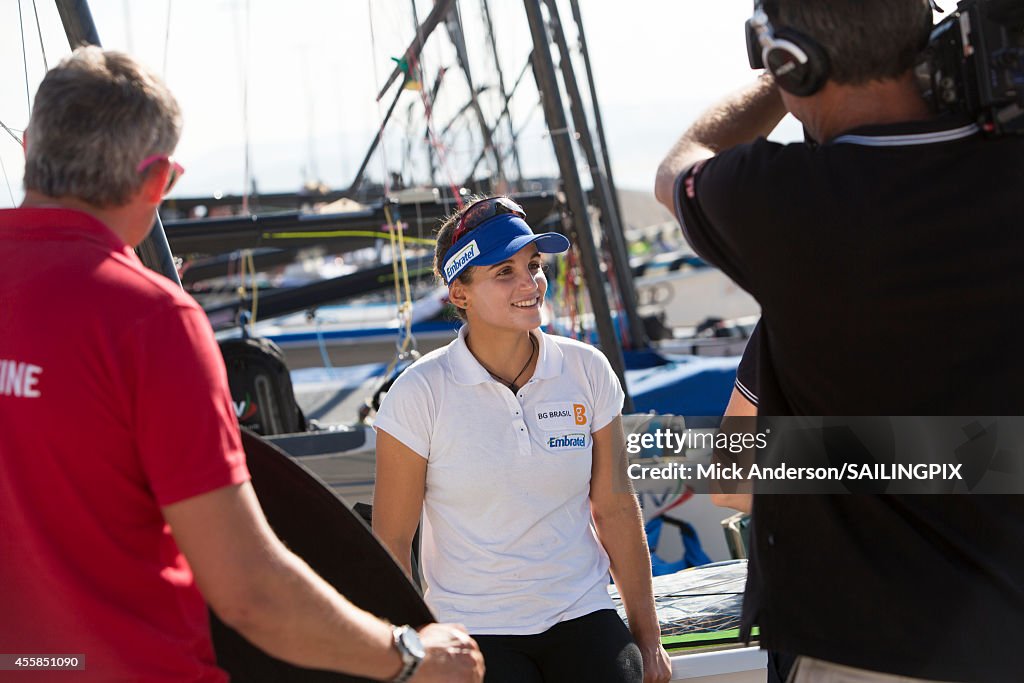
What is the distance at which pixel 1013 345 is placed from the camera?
54.4 inches

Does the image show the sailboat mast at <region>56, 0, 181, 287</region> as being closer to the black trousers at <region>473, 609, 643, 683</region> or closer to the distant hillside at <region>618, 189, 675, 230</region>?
the black trousers at <region>473, 609, 643, 683</region>

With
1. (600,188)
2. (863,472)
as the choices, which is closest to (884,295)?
(863,472)

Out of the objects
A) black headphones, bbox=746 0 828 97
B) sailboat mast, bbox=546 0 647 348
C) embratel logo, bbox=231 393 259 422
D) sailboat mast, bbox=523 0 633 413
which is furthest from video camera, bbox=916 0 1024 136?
sailboat mast, bbox=546 0 647 348

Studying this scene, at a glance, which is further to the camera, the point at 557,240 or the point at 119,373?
the point at 557,240

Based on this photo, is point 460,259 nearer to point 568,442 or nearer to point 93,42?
point 568,442

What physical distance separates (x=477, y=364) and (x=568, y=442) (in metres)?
0.29

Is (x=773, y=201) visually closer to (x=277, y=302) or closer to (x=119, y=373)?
(x=119, y=373)

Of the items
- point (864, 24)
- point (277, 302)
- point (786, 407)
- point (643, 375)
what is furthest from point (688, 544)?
point (277, 302)

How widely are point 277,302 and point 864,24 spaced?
19.2 feet

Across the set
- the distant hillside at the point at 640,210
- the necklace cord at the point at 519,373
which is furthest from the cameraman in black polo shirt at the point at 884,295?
the distant hillside at the point at 640,210

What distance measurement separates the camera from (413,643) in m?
1.50

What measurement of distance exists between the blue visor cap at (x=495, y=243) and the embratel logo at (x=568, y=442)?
461mm

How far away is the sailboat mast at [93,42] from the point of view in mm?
2598

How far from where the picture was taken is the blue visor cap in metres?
2.64
